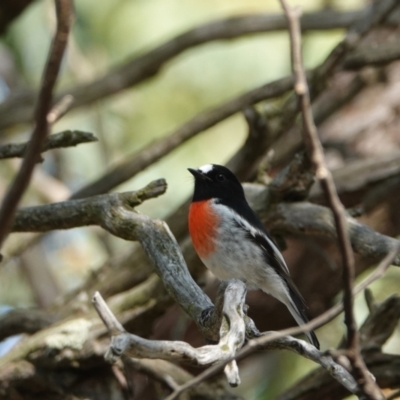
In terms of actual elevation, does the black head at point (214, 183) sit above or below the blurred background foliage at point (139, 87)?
below

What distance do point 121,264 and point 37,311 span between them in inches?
24.3

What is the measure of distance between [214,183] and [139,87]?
2.50 metres

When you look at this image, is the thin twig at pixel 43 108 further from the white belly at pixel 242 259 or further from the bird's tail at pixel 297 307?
the bird's tail at pixel 297 307

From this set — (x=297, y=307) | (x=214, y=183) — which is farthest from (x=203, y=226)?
(x=297, y=307)

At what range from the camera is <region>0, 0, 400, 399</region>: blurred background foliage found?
7.51m

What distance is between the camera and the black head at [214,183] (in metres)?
5.04

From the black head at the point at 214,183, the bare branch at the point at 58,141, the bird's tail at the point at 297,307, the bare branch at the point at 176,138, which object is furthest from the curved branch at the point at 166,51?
the bare branch at the point at 58,141

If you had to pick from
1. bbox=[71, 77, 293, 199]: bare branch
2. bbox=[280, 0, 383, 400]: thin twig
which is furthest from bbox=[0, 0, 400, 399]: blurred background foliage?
bbox=[280, 0, 383, 400]: thin twig

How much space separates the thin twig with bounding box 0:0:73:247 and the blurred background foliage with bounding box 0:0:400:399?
17.5 ft

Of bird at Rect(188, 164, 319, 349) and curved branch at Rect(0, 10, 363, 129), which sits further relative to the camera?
curved branch at Rect(0, 10, 363, 129)

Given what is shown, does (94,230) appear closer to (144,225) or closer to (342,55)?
(342,55)

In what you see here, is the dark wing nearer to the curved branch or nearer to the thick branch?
the thick branch

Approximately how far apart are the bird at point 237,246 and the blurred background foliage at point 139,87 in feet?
7.60

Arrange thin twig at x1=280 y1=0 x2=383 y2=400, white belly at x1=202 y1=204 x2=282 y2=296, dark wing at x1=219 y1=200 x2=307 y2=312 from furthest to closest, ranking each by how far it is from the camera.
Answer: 1. white belly at x1=202 y1=204 x2=282 y2=296
2. dark wing at x1=219 y1=200 x2=307 y2=312
3. thin twig at x1=280 y1=0 x2=383 y2=400
